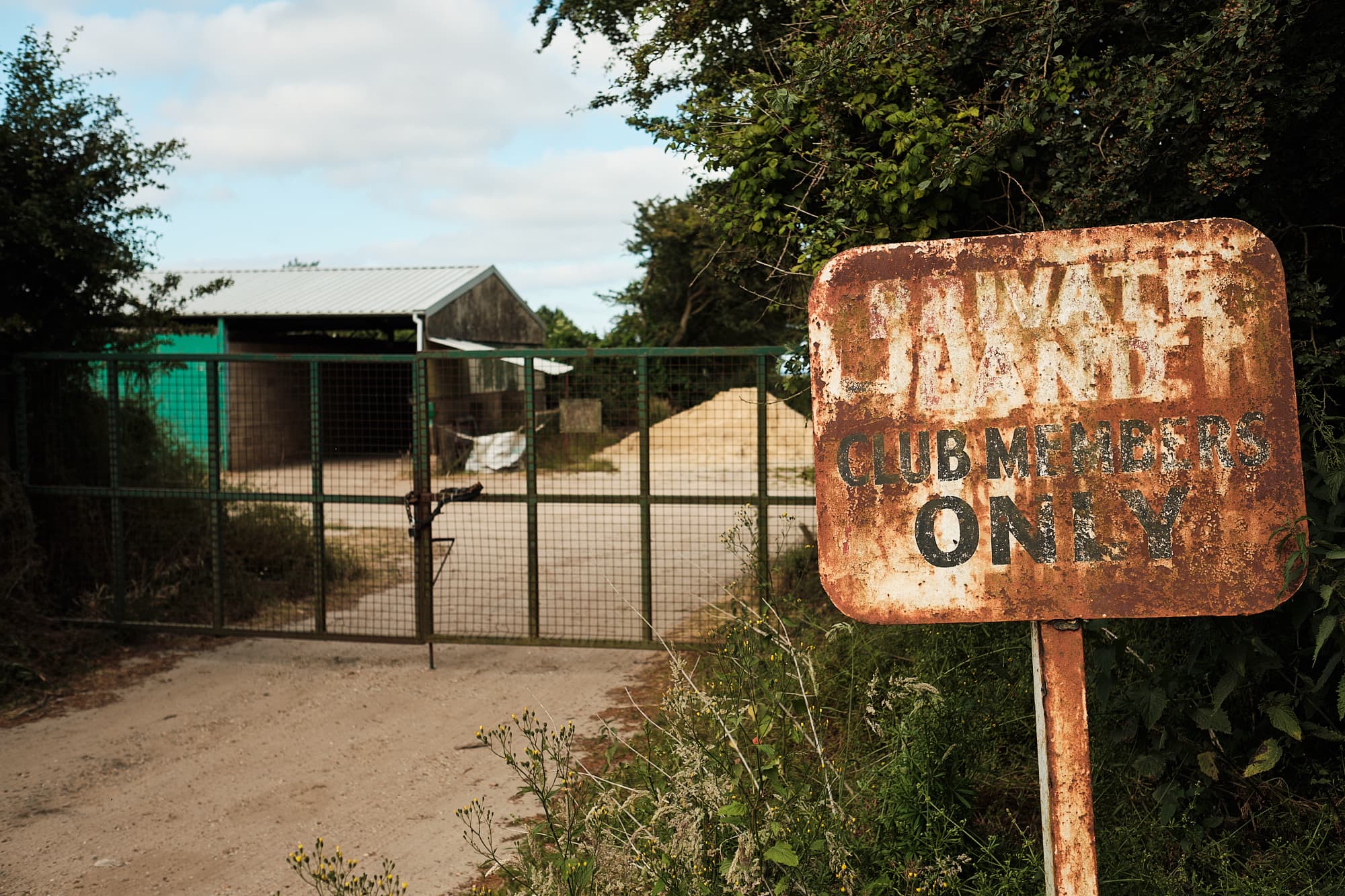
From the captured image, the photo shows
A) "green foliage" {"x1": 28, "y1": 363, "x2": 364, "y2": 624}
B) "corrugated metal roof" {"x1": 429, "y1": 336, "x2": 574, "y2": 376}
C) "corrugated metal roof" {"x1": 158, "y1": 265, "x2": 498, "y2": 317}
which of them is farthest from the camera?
"corrugated metal roof" {"x1": 429, "y1": 336, "x2": 574, "y2": 376}

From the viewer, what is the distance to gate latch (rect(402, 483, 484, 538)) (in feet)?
22.8

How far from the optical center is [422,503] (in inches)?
275

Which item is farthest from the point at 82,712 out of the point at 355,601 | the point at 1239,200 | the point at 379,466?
the point at 1239,200

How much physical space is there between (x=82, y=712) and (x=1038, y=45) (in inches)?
256

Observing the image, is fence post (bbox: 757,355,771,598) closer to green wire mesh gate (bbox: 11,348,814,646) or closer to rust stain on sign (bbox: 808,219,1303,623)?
green wire mesh gate (bbox: 11,348,814,646)

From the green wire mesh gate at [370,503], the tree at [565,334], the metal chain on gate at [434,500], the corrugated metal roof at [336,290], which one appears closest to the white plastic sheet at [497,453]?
the corrugated metal roof at [336,290]

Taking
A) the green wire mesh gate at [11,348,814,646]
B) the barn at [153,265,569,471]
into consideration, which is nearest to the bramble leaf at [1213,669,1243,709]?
the green wire mesh gate at [11,348,814,646]

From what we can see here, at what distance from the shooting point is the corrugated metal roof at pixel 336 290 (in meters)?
21.7

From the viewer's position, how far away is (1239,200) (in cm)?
393

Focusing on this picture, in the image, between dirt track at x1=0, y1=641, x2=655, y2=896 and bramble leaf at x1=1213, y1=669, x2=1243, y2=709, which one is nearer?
bramble leaf at x1=1213, y1=669, x2=1243, y2=709

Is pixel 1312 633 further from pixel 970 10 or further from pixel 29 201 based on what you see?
pixel 29 201

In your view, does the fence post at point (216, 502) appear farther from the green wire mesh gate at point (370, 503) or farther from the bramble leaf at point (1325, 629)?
the bramble leaf at point (1325, 629)

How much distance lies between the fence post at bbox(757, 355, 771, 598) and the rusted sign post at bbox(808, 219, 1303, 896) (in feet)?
13.5

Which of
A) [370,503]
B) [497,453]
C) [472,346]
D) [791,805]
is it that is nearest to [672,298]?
[472,346]
